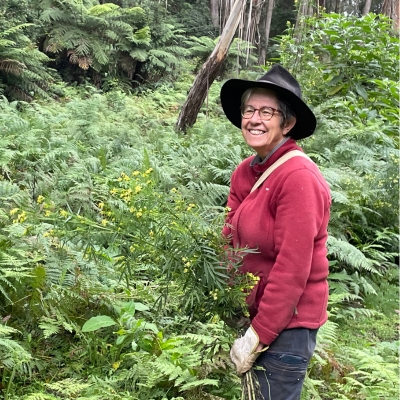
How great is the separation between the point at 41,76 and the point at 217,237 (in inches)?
414

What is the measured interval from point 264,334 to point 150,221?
70cm

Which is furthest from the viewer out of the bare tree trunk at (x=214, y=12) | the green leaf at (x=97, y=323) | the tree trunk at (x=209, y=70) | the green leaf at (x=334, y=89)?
the bare tree trunk at (x=214, y=12)

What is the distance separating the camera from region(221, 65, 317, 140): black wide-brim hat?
2045mm

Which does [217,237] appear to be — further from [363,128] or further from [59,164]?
[363,128]

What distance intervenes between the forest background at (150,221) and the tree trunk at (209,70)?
0.26 m

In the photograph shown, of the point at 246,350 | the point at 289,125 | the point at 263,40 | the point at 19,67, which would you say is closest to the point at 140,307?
the point at 246,350

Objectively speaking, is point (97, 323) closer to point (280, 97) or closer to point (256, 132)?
point (256, 132)

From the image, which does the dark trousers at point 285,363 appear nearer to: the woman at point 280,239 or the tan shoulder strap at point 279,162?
the woman at point 280,239

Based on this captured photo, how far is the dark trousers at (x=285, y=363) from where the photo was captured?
1935 mm

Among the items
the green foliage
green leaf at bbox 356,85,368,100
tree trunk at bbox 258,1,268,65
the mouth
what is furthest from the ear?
tree trunk at bbox 258,1,268,65

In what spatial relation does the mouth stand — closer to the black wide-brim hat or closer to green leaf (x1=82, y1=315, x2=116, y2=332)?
the black wide-brim hat

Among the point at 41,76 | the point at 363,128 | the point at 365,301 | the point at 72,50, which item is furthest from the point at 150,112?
the point at 365,301

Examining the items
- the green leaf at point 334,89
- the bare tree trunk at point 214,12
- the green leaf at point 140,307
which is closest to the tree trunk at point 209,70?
the green leaf at point 334,89

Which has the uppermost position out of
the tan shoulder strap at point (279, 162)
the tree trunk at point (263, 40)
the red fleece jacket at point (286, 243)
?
the tree trunk at point (263, 40)
